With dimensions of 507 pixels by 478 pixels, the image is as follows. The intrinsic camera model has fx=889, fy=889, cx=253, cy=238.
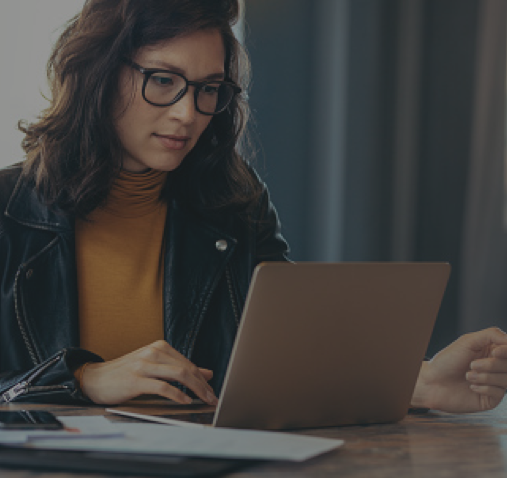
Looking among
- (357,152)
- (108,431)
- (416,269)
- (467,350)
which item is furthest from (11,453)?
(357,152)

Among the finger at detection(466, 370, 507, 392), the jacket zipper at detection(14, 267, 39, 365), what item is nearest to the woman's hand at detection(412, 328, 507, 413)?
the finger at detection(466, 370, 507, 392)

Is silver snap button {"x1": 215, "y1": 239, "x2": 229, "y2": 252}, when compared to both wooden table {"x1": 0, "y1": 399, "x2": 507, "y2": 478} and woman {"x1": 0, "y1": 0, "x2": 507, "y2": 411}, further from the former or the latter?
wooden table {"x1": 0, "y1": 399, "x2": 507, "y2": 478}

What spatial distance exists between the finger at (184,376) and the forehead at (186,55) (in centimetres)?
67

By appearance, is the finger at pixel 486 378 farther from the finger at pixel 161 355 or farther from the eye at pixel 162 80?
the eye at pixel 162 80

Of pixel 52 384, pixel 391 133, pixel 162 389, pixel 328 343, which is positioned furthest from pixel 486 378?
pixel 391 133

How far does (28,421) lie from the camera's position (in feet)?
3.63

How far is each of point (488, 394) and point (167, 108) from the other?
0.85 m

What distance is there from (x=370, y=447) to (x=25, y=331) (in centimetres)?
93

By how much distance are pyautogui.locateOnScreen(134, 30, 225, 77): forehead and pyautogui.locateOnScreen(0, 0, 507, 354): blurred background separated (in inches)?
54.2

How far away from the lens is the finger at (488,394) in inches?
55.7

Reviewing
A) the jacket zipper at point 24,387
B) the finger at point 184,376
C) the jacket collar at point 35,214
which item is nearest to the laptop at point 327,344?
the finger at point 184,376

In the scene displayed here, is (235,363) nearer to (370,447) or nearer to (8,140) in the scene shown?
(370,447)

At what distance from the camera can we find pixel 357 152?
340cm

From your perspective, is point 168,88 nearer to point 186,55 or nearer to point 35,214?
point 186,55
